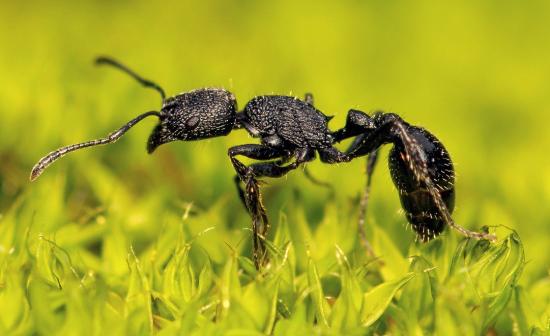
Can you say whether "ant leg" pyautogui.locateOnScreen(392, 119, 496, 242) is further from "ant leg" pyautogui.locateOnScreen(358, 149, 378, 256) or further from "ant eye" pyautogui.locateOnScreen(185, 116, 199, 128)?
"ant eye" pyautogui.locateOnScreen(185, 116, 199, 128)

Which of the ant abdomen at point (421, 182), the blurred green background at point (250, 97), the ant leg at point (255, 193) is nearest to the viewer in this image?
the ant leg at point (255, 193)

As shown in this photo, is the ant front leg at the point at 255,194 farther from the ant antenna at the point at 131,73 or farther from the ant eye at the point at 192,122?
the ant antenna at the point at 131,73

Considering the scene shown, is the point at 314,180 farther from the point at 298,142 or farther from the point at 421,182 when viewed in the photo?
the point at 421,182

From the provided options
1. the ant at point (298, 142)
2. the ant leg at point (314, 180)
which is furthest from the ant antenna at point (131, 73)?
the ant leg at point (314, 180)

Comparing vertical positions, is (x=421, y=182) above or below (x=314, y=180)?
above

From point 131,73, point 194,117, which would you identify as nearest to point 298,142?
point 194,117

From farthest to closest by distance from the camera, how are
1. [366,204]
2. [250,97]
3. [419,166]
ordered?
[250,97] < [366,204] < [419,166]

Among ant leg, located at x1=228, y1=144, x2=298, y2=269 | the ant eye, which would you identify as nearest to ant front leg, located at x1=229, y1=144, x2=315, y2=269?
ant leg, located at x1=228, y1=144, x2=298, y2=269
